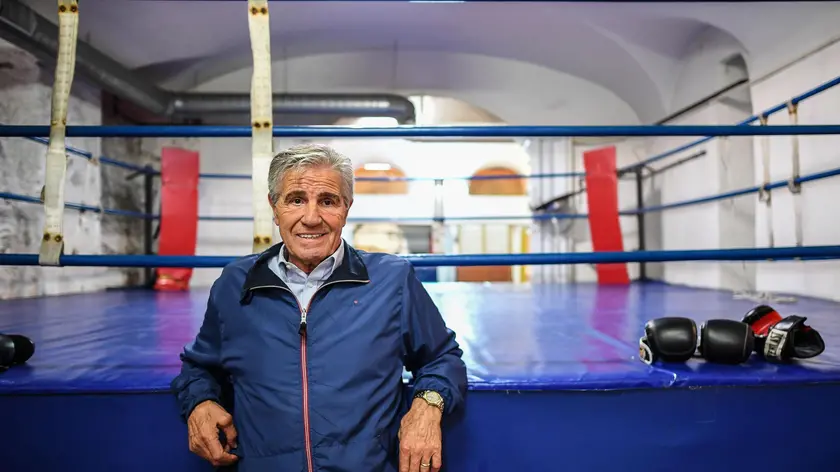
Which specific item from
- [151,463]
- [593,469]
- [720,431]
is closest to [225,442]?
[151,463]

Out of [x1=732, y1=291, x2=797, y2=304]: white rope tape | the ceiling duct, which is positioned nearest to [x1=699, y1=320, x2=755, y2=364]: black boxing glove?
[x1=732, y1=291, x2=797, y2=304]: white rope tape

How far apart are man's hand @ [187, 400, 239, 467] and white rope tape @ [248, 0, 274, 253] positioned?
472 millimetres

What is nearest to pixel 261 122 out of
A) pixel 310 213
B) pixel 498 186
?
pixel 310 213

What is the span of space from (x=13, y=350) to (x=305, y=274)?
807 mm

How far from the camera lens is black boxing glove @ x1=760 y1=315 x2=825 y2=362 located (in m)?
1.19

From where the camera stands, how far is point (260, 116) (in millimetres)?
1346

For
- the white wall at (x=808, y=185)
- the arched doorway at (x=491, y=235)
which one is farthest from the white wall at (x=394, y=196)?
the white wall at (x=808, y=185)

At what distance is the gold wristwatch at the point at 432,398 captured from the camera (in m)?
0.96

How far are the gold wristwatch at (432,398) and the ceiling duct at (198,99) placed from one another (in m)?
3.83

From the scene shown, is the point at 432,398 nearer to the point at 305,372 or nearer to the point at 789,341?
the point at 305,372

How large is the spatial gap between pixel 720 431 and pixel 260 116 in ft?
4.78

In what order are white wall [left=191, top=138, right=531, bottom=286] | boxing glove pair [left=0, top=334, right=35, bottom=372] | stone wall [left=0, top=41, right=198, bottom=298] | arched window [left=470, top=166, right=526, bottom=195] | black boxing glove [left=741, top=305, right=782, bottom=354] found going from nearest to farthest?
boxing glove pair [left=0, top=334, right=35, bottom=372], black boxing glove [left=741, top=305, right=782, bottom=354], stone wall [left=0, top=41, right=198, bottom=298], white wall [left=191, top=138, right=531, bottom=286], arched window [left=470, top=166, right=526, bottom=195]

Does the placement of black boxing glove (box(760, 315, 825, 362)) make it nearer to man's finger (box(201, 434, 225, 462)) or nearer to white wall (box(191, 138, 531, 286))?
man's finger (box(201, 434, 225, 462))

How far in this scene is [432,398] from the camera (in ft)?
3.16
